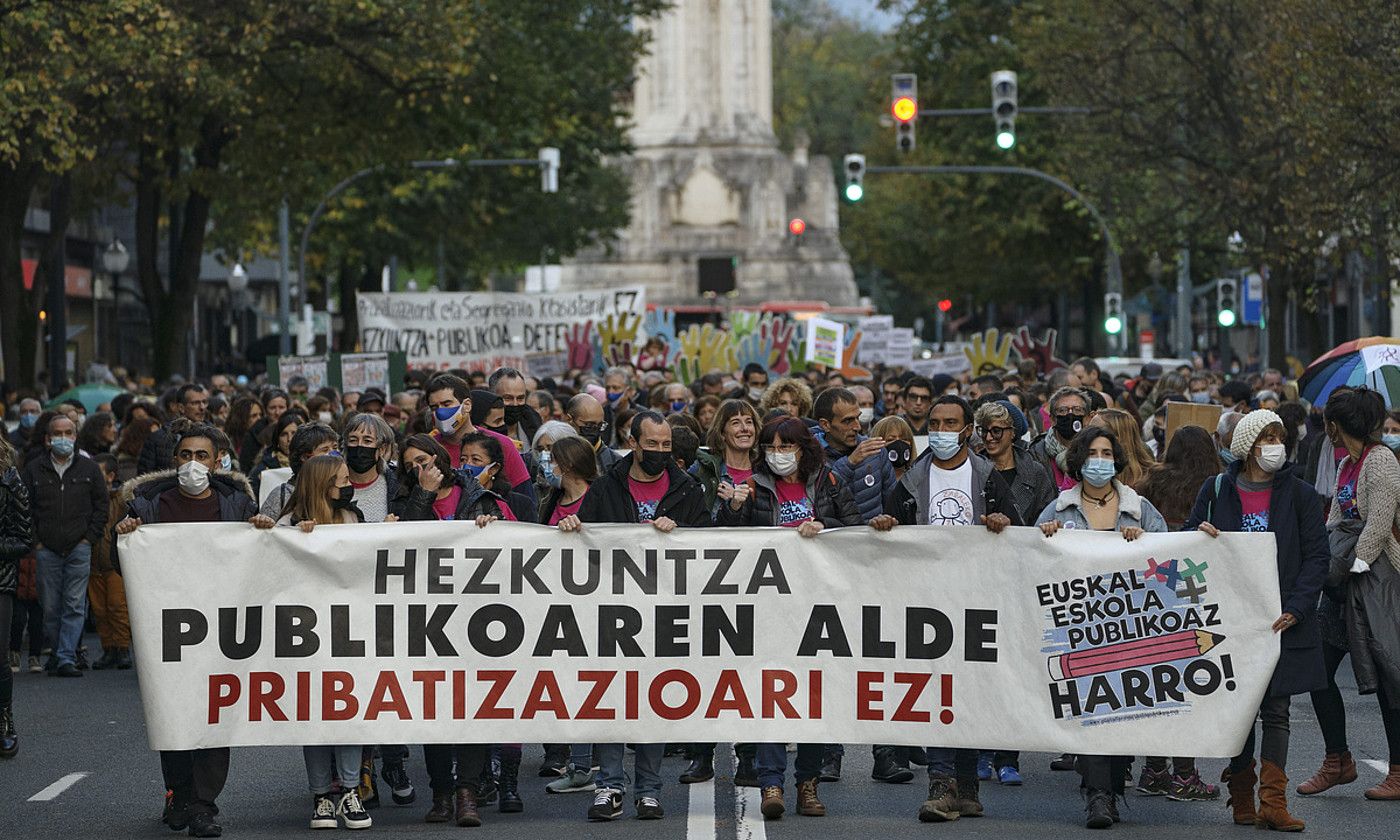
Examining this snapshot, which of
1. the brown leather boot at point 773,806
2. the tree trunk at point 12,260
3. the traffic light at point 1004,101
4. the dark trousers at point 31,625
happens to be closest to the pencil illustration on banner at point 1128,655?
the brown leather boot at point 773,806

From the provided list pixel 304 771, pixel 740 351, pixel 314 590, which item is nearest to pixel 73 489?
pixel 304 771

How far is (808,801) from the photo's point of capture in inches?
397

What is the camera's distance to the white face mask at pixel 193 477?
10547 millimetres

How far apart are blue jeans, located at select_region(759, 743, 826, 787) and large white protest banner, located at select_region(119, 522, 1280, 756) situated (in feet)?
0.69

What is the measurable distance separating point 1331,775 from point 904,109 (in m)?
20.0

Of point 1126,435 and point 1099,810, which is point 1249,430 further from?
point 1099,810

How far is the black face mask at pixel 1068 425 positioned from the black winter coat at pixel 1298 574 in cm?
223

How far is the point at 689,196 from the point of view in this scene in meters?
80.9

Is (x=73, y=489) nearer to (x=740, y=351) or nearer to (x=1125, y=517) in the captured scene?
(x=1125, y=517)

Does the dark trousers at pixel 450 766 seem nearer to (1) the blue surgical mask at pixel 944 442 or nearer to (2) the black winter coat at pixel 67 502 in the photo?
(1) the blue surgical mask at pixel 944 442

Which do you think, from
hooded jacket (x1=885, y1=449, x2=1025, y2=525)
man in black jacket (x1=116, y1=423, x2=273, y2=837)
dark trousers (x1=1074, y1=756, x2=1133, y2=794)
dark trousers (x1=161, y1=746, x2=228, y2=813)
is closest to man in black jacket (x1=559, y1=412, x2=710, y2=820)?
hooded jacket (x1=885, y1=449, x2=1025, y2=525)

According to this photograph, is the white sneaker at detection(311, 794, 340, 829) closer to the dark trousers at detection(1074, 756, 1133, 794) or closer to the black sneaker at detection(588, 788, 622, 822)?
the black sneaker at detection(588, 788, 622, 822)

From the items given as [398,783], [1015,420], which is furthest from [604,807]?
[1015,420]

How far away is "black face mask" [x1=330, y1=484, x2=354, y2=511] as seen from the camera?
10.0 m
